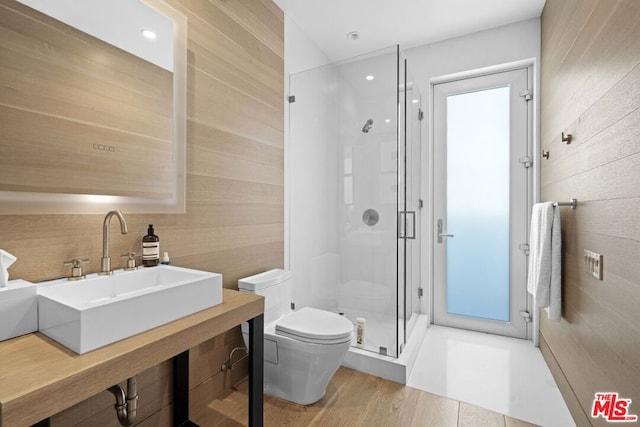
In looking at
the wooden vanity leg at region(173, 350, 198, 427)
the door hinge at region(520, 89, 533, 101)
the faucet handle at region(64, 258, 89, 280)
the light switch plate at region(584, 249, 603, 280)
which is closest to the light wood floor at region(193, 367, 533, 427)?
the wooden vanity leg at region(173, 350, 198, 427)

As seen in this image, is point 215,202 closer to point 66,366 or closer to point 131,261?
point 131,261

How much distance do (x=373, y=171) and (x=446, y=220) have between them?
1079mm

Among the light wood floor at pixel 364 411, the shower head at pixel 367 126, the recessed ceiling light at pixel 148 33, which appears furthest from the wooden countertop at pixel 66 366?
the shower head at pixel 367 126

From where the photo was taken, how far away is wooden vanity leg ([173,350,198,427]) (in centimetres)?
161

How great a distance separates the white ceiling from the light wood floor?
2673 millimetres

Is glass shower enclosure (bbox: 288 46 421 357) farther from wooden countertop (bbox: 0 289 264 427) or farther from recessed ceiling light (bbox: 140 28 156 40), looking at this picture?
wooden countertop (bbox: 0 289 264 427)

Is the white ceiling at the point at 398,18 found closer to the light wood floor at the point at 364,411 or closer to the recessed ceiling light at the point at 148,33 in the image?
the recessed ceiling light at the point at 148,33

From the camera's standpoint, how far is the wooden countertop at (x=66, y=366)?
67 cm

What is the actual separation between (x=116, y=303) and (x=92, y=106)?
Answer: 849 mm

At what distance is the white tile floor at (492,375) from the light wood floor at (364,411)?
0.10 m

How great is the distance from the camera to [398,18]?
8.45ft

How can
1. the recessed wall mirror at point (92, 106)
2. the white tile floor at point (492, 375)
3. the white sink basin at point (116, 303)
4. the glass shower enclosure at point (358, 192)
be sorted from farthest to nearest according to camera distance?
the glass shower enclosure at point (358, 192) < the white tile floor at point (492, 375) < the recessed wall mirror at point (92, 106) < the white sink basin at point (116, 303)

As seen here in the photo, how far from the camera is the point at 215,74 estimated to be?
185 centimetres

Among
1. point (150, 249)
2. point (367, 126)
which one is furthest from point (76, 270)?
point (367, 126)
